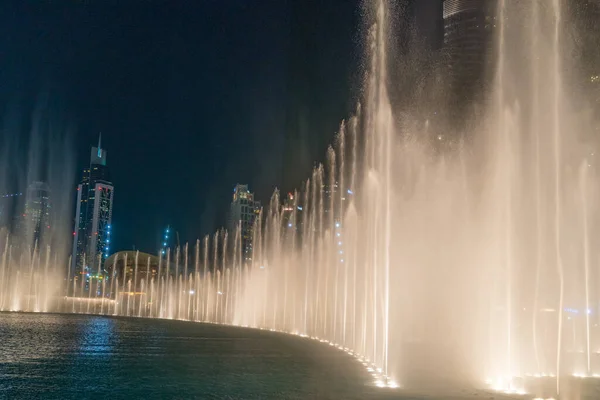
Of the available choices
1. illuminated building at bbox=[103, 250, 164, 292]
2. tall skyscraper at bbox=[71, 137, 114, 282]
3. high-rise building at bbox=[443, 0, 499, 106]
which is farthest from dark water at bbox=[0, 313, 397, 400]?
tall skyscraper at bbox=[71, 137, 114, 282]

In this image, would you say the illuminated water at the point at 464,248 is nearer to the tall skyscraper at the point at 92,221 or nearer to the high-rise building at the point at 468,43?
the high-rise building at the point at 468,43

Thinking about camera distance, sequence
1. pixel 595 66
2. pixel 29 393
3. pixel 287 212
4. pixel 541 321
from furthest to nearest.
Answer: pixel 287 212
pixel 595 66
pixel 541 321
pixel 29 393

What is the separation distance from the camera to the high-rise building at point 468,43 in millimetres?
67044

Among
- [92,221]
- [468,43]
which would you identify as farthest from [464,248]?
[92,221]

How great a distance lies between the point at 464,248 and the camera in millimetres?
26906

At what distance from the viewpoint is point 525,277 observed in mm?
26062

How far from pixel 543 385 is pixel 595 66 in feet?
96.8

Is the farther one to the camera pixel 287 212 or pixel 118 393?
pixel 287 212

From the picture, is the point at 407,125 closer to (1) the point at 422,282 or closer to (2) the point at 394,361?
(1) the point at 422,282

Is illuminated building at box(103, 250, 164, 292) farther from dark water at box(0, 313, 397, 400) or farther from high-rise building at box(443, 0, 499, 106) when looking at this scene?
dark water at box(0, 313, 397, 400)

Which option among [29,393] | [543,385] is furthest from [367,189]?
[29,393]

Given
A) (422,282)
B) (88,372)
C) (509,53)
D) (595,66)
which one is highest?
(595,66)

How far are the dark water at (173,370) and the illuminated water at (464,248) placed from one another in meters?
1.35

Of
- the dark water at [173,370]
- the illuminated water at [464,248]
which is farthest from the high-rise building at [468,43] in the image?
the dark water at [173,370]
